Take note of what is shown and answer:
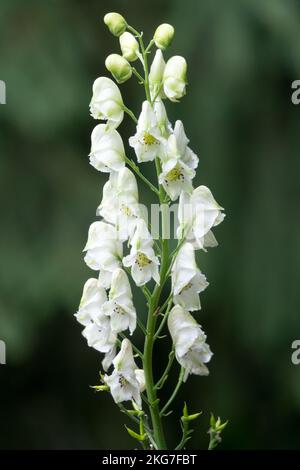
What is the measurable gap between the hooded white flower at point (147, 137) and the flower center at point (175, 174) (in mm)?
59

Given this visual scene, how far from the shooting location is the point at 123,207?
7.61ft

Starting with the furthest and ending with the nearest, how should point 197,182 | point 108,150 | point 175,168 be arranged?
1. point 197,182
2. point 108,150
3. point 175,168

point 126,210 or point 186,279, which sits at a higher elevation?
point 126,210

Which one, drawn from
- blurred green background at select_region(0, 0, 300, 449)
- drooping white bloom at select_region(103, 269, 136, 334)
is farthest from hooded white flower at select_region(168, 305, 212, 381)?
blurred green background at select_region(0, 0, 300, 449)

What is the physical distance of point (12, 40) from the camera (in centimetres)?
493

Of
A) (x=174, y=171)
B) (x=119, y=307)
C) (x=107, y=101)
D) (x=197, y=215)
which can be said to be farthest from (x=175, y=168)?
(x=119, y=307)

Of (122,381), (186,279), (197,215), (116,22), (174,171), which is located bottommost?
(122,381)

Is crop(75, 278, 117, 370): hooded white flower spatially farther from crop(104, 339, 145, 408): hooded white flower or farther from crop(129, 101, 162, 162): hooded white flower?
crop(129, 101, 162, 162): hooded white flower

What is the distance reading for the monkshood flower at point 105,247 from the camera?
2322mm

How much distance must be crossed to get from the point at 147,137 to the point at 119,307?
430 mm

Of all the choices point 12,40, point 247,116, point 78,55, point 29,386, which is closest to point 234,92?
point 247,116

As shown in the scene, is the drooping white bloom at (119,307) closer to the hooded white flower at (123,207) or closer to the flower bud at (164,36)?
the hooded white flower at (123,207)

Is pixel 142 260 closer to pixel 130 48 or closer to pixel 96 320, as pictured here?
pixel 96 320
